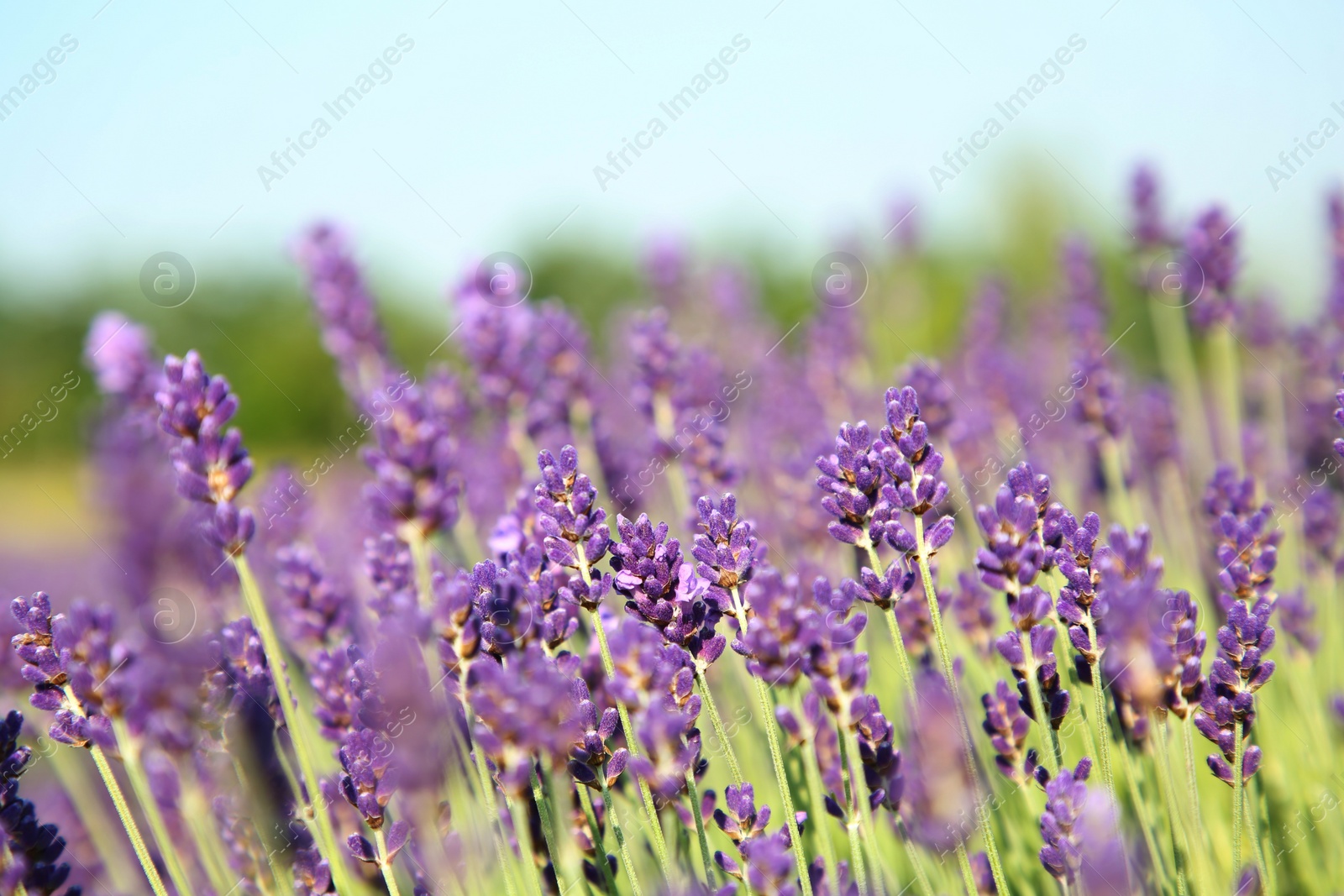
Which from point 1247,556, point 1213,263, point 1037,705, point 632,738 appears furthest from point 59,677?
point 1213,263

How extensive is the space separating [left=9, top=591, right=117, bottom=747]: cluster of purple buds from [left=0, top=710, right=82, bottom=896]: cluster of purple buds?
0.22 feet

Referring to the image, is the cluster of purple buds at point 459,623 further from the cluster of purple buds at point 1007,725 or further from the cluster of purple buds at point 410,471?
the cluster of purple buds at point 1007,725

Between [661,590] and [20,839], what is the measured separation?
53.4 inches

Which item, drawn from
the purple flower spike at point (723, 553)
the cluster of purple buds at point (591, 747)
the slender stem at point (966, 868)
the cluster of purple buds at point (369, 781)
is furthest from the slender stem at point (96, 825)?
the slender stem at point (966, 868)

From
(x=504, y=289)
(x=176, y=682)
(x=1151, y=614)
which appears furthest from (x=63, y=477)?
(x=1151, y=614)

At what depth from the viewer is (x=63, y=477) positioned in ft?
54.9

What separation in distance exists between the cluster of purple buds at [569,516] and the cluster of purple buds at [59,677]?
943 mm

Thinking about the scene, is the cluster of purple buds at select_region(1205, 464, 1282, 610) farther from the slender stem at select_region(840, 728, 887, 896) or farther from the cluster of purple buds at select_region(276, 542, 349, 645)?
the cluster of purple buds at select_region(276, 542, 349, 645)

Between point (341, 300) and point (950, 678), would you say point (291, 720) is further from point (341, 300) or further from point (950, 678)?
point (341, 300)

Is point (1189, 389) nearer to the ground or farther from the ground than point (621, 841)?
farther from the ground

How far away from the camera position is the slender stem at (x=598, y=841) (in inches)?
61.8

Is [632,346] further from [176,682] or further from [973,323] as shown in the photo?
[973,323]

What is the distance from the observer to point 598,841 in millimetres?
1636

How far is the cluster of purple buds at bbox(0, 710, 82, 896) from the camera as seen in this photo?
1.69m
